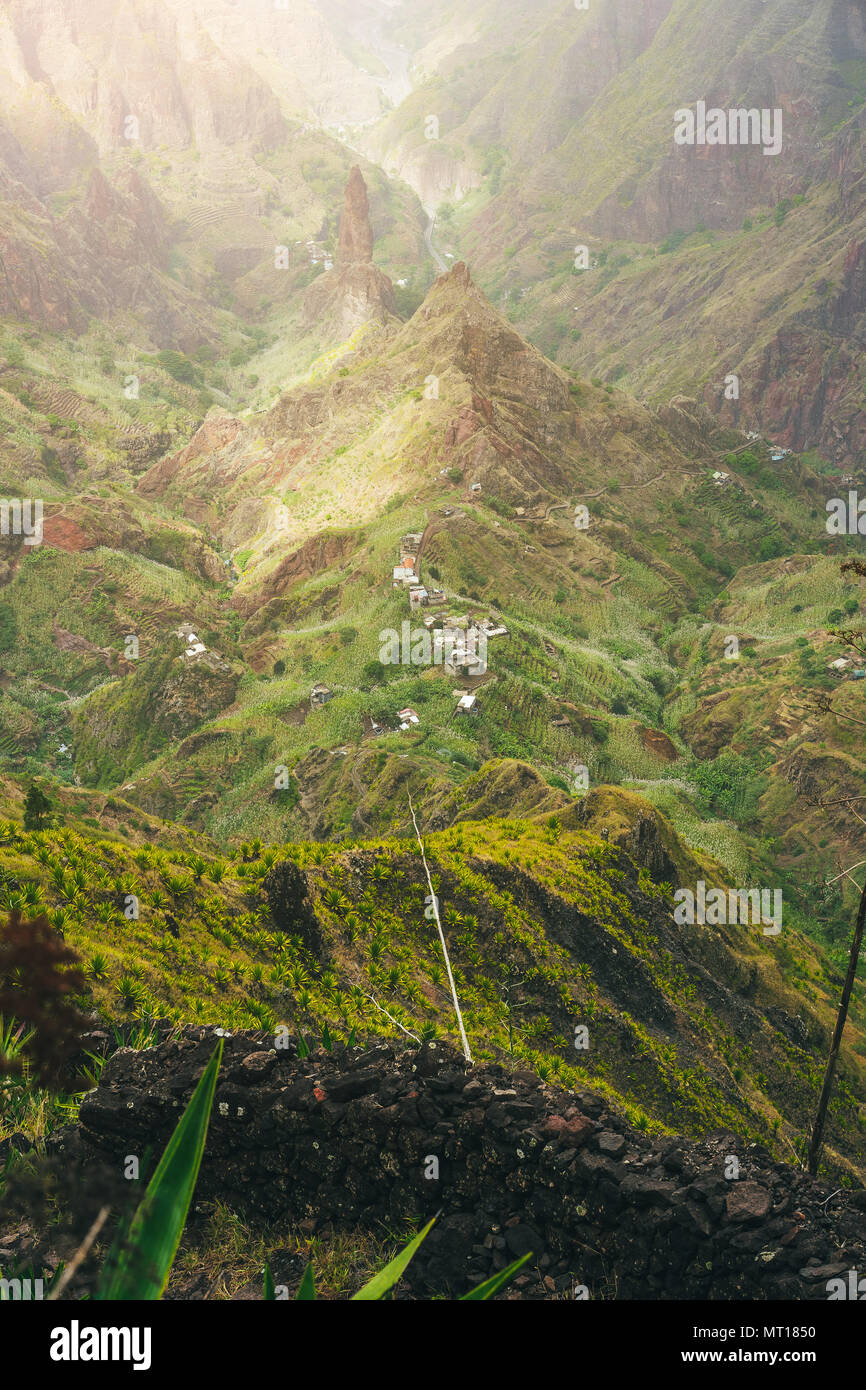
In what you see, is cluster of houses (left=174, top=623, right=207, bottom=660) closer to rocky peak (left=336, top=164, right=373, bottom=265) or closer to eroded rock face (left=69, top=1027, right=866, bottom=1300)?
eroded rock face (left=69, top=1027, right=866, bottom=1300)

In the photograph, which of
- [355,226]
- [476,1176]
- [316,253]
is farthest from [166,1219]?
[316,253]

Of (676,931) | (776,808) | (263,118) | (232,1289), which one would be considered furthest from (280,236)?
(232,1289)

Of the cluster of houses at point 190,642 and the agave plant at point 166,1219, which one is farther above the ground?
the cluster of houses at point 190,642

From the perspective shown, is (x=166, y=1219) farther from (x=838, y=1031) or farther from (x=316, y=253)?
(x=316, y=253)

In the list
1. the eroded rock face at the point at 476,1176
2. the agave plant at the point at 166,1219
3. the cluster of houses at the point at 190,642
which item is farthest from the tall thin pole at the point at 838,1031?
the cluster of houses at the point at 190,642

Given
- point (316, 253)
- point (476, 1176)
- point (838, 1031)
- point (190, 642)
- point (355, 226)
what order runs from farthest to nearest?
point (316, 253) < point (355, 226) < point (190, 642) < point (838, 1031) < point (476, 1176)

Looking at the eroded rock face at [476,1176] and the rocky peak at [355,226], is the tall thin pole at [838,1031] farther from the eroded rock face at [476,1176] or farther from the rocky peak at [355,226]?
the rocky peak at [355,226]

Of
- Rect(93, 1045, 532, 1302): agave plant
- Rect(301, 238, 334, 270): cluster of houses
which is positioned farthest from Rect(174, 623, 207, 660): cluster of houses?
Rect(301, 238, 334, 270): cluster of houses
